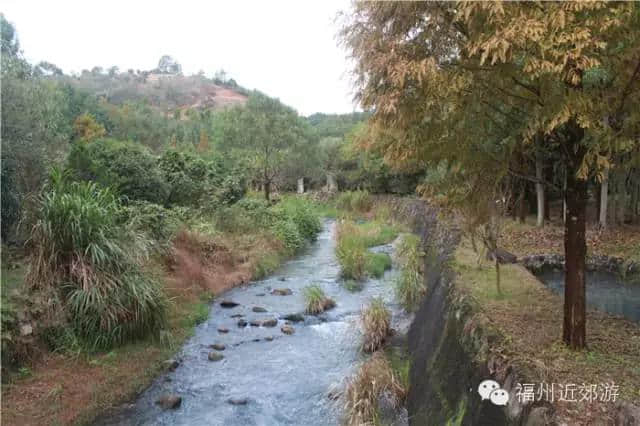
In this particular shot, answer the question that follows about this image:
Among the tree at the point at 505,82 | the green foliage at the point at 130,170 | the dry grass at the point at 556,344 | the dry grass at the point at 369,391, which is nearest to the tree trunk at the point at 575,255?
the tree at the point at 505,82

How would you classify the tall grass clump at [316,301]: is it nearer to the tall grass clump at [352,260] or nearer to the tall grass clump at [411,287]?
the tall grass clump at [411,287]

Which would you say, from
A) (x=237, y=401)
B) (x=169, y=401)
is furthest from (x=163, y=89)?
(x=237, y=401)

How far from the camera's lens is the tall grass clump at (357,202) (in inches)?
1134

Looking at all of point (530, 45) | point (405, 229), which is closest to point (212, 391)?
point (530, 45)

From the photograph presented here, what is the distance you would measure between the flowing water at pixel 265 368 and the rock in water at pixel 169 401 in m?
0.08

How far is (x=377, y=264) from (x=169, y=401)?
28.6 feet

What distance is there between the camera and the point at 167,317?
31.1ft

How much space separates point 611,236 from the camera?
13398 millimetres

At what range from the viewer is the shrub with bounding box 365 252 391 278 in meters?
14.0

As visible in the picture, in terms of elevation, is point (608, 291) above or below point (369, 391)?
above

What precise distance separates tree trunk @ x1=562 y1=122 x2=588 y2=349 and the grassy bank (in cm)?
627

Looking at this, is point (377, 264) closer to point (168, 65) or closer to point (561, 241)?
point (561, 241)

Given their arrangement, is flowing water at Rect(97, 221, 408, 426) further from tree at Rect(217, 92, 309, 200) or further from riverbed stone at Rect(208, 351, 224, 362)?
tree at Rect(217, 92, 309, 200)

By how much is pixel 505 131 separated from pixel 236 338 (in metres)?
6.99
